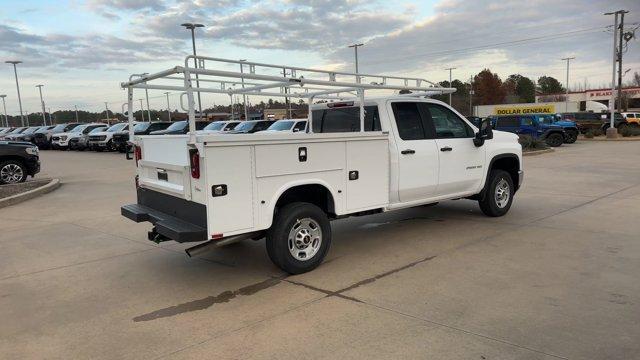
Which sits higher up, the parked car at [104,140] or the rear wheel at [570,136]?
the parked car at [104,140]

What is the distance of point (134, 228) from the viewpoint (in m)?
8.19

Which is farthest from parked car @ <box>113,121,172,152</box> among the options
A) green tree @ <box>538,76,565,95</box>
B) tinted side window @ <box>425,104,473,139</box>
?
green tree @ <box>538,76,565,95</box>

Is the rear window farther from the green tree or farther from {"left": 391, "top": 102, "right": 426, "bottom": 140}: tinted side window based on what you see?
the green tree

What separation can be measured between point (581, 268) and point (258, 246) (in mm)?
3995

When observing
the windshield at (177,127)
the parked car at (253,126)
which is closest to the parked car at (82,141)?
the windshield at (177,127)

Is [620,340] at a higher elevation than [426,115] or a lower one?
lower

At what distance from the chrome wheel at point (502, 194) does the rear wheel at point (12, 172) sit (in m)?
12.9

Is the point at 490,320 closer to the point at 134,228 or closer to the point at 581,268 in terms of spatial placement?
the point at 581,268

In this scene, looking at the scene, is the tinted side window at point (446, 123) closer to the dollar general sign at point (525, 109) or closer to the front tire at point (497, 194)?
the front tire at point (497, 194)

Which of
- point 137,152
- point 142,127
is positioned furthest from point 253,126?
point 137,152

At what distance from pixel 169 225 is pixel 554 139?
80.6 feet

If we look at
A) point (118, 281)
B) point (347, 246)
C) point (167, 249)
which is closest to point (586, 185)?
point (347, 246)

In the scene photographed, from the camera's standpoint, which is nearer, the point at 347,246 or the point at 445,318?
the point at 445,318

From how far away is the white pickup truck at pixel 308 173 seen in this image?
4.79m
